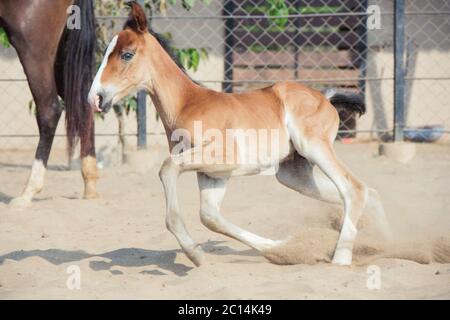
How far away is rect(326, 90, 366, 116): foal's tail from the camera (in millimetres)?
5453

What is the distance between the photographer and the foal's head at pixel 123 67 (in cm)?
476

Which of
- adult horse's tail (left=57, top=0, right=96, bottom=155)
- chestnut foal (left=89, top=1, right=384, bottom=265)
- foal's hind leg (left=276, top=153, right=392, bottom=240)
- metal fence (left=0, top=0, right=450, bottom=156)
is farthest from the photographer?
metal fence (left=0, top=0, right=450, bottom=156)

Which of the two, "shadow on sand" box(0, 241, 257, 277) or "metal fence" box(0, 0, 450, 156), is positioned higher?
"metal fence" box(0, 0, 450, 156)

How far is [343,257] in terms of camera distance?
475 cm

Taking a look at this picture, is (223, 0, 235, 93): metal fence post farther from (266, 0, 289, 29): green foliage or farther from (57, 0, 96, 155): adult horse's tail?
(57, 0, 96, 155): adult horse's tail

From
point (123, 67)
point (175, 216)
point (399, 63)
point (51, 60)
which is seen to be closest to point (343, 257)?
point (175, 216)

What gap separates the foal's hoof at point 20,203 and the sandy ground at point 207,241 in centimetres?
5

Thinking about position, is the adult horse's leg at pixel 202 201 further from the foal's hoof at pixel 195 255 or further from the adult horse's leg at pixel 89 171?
the adult horse's leg at pixel 89 171

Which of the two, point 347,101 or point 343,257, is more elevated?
point 347,101

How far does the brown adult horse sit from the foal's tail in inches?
84.7

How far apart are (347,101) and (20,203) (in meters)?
2.65

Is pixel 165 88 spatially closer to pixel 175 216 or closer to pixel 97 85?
pixel 97 85

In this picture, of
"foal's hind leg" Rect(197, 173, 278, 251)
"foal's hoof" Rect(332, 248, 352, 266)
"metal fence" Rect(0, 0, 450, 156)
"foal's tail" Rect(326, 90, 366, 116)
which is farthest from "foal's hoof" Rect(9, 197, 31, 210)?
"metal fence" Rect(0, 0, 450, 156)

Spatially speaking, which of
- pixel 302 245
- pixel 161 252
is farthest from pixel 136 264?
pixel 302 245
